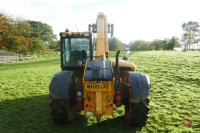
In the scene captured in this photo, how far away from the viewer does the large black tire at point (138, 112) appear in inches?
418

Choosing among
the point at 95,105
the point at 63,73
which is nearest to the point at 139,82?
the point at 95,105

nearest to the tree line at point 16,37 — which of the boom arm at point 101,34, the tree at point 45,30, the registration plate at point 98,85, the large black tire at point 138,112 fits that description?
the tree at point 45,30

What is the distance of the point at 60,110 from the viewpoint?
10766 millimetres

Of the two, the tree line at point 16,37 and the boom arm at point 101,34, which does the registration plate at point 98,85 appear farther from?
the tree line at point 16,37

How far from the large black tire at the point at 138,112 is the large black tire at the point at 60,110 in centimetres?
186

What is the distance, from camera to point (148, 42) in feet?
352

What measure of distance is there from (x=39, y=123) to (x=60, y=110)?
48.3 inches

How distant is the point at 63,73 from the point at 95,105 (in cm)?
171

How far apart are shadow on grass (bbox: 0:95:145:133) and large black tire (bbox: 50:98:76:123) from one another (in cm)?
28

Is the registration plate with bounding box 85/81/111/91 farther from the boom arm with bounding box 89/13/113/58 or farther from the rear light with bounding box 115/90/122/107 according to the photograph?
the boom arm with bounding box 89/13/113/58

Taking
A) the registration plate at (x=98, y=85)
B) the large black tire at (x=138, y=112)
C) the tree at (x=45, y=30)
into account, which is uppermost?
the tree at (x=45, y=30)

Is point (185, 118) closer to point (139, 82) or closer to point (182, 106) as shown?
point (182, 106)

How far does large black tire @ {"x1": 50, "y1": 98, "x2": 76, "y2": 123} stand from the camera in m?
10.7

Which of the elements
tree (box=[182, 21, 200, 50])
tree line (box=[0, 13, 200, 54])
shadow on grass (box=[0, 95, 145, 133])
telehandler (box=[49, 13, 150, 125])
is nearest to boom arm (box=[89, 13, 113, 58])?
telehandler (box=[49, 13, 150, 125])
